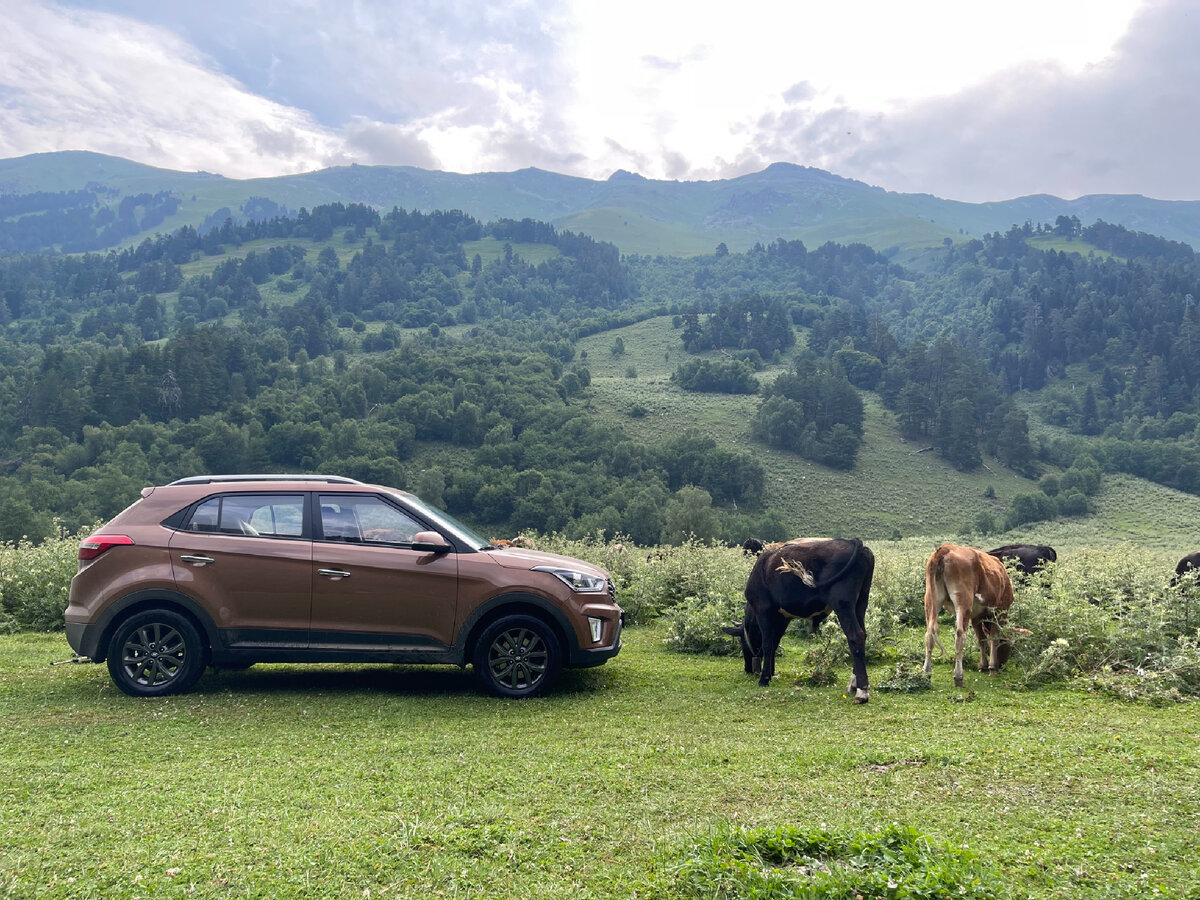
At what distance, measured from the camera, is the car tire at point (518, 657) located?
8.05 m

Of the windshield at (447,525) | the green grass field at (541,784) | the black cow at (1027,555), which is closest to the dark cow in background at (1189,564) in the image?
the black cow at (1027,555)

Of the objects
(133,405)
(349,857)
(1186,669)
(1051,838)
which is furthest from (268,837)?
(133,405)

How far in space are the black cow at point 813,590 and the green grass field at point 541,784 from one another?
56 centimetres

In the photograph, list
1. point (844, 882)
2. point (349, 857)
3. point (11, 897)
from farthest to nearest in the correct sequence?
1. point (349, 857)
2. point (11, 897)
3. point (844, 882)

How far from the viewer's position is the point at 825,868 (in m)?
3.76

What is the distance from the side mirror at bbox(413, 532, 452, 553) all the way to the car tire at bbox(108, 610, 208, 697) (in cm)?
241

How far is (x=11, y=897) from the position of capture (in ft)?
12.5

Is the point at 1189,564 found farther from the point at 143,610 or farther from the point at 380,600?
the point at 143,610

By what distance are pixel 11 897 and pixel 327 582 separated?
425 centimetres

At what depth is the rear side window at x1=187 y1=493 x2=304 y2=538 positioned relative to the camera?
816 cm

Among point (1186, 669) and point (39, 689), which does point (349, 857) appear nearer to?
point (39, 689)

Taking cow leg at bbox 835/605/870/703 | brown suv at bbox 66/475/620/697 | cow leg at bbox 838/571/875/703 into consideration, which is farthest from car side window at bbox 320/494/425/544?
cow leg at bbox 838/571/875/703

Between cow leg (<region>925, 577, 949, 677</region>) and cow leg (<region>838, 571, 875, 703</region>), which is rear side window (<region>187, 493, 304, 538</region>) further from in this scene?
cow leg (<region>925, 577, 949, 677</region>)

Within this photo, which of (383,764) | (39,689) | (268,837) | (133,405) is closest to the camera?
(268,837)
